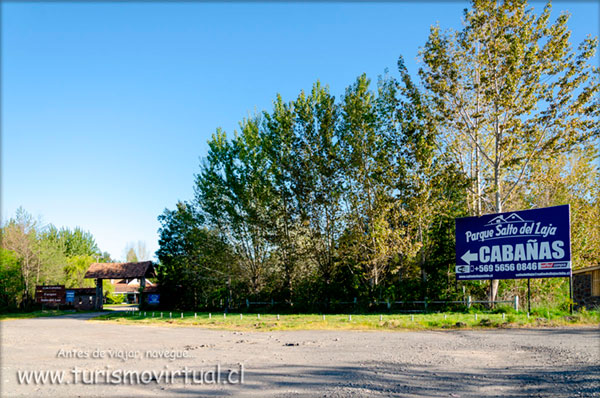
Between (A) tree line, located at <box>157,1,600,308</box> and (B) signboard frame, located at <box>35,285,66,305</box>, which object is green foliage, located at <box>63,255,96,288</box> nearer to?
(B) signboard frame, located at <box>35,285,66,305</box>

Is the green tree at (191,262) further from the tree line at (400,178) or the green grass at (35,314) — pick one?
the green grass at (35,314)

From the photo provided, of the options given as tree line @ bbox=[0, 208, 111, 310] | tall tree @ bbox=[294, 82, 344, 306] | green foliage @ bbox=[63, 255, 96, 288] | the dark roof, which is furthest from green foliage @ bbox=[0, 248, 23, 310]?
tall tree @ bbox=[294, 82, 344, 306]

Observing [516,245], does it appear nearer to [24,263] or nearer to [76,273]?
[24,263]

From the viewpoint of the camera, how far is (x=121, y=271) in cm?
4306

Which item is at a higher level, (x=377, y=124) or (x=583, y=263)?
(x=377, y=124)

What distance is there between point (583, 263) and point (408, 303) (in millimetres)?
13050

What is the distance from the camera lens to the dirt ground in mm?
8523

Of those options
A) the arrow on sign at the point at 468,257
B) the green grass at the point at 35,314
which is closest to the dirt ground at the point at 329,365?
the arrow on sign at the point at 468,257

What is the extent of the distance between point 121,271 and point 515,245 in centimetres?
3475

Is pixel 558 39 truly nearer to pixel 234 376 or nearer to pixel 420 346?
pixel 420 346

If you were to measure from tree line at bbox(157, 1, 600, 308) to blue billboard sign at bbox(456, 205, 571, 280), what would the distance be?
2437mm

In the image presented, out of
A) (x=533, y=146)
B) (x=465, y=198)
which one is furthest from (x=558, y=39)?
(x=465, y=198)

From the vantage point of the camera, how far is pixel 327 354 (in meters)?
12.5

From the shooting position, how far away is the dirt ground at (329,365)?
8.52 m
